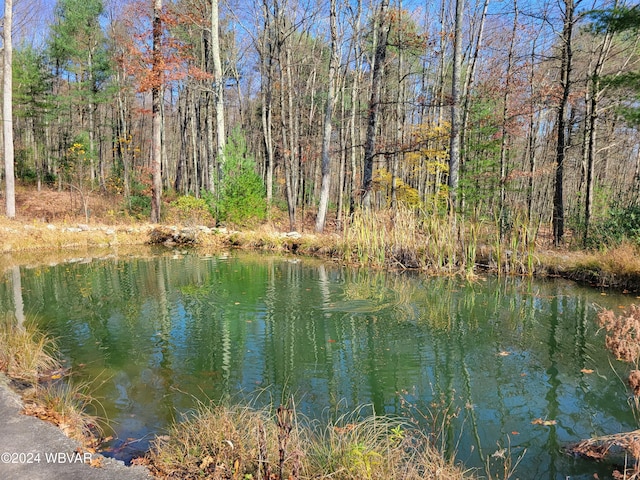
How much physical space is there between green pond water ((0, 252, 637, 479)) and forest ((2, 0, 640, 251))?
9.43ft

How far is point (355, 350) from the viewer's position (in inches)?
181

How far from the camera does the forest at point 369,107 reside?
1077 centimetres

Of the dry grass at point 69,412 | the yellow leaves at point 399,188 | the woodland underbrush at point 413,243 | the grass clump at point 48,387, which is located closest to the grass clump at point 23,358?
the grass clump at point 48,387

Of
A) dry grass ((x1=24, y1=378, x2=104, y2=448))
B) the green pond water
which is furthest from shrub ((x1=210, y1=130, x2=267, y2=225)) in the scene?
dry grass ((x1=24, y1=378, x2=104, y2=448))

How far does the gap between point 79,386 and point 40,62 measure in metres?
24.7

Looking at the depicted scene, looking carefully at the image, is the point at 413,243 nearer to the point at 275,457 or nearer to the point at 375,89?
the point at 375,89

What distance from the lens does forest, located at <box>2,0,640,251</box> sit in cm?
1077

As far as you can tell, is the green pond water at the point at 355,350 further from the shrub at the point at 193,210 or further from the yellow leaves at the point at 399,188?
the yellow leaves at the point at 399,188

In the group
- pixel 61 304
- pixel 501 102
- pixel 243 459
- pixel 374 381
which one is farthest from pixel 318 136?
pixel 243 459

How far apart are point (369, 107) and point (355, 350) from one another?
10414 millimetres

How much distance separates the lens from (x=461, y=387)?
12.3 feet

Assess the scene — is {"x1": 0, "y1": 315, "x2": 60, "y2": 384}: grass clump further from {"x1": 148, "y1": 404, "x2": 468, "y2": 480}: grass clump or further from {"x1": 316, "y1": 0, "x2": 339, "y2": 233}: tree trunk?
{"x1": 316, "y1": 0, "x2": 339, "y2": 233}: tree trunk

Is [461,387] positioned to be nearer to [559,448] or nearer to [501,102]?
[559,448]

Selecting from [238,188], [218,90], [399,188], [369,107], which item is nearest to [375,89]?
[369,107]
